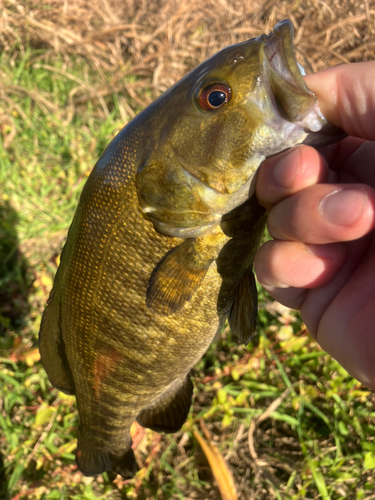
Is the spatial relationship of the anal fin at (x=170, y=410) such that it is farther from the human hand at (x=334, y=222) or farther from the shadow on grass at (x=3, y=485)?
the shadow on grass at (x=3, y=485)

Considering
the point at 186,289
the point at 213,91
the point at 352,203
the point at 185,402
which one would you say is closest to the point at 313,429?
the point at 185,402

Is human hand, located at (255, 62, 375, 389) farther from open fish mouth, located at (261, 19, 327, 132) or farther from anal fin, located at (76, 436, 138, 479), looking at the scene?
anal fin, located at (76, 436, 138, 479)

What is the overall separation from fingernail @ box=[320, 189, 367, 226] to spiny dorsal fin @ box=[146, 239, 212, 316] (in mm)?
504

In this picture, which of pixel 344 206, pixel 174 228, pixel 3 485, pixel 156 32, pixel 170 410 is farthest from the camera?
pixel 156 32

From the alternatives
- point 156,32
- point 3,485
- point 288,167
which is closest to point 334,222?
point 288,167

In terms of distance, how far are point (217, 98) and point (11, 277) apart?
2815 mm

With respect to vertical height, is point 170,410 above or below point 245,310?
below

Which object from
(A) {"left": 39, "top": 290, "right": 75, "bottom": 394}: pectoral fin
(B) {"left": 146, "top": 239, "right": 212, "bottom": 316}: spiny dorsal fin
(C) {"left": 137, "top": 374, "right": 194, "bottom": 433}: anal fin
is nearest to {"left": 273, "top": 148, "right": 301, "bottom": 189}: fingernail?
(B) {"left": 146, "top": 239, "right": 212, "bottom": 316}: spiny dorsal fin

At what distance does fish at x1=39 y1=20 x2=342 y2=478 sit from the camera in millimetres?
1159

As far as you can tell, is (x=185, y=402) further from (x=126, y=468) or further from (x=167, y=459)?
(x=167, y=459)

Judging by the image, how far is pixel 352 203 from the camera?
108 centimetres

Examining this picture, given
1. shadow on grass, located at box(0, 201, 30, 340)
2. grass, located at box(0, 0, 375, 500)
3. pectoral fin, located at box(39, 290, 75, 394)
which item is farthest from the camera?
shadow on grass, located at box(0, 201, 30, 340)

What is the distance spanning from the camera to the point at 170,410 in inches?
79.1

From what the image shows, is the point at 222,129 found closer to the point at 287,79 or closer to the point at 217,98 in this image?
the point at 217,98
